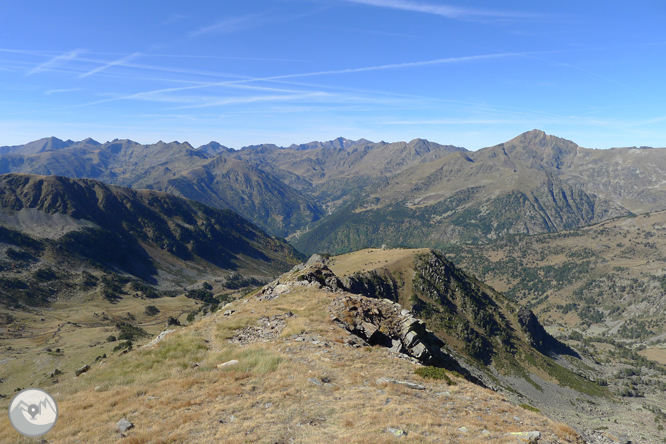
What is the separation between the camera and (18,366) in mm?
100312

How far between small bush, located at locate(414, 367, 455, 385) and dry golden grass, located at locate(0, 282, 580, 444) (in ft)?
2.40

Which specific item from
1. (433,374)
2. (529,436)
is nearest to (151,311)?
(433,374)

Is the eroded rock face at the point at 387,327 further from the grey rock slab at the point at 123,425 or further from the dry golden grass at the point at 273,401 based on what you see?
the grey rock slab at the point at 123,425

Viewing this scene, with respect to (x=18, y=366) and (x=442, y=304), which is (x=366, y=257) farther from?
(x=18, y=366)

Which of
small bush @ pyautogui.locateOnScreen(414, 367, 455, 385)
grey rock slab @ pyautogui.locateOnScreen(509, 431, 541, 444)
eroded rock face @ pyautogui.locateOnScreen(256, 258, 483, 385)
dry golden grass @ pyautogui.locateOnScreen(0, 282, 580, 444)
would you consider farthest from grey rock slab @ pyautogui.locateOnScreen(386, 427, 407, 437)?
eroded rock face @ pyautogui.locateOnScreen(256, 258, 483, 385)

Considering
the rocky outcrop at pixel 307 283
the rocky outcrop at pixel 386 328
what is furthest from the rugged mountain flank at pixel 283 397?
the rocky outcrop at pixel 307 283

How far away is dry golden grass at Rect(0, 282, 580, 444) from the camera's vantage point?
53.3 feet

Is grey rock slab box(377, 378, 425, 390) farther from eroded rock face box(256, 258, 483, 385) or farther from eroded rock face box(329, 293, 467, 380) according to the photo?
eroded rock face box(329, 293, 467, 380)

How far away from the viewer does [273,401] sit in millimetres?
20141

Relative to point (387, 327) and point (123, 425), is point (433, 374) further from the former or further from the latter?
point (123, 425)

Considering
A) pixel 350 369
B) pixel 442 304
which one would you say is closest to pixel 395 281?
pixel 442 304

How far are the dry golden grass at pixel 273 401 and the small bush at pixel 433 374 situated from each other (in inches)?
28.8

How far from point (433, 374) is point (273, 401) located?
534 inches

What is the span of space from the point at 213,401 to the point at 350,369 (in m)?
10.5
